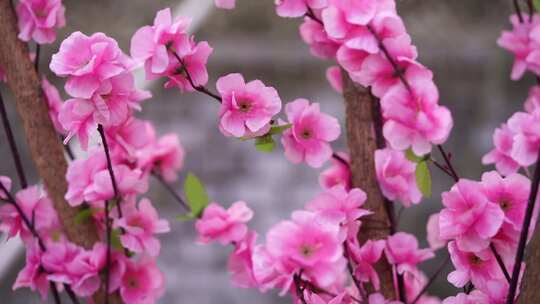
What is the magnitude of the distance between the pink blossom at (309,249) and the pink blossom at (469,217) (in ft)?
0.37

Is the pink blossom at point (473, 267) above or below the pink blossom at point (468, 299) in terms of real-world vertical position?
above

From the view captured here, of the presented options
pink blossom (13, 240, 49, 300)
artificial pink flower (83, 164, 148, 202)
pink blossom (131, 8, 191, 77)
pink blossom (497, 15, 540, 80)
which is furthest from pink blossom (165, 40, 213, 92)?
pink blossom (497, 15, 540, 80)

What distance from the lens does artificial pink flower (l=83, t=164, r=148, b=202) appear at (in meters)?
0.71

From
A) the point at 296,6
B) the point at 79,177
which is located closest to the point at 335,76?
the point at 296,6

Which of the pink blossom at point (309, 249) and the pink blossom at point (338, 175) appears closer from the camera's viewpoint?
the pink blossom at point (309, 249)

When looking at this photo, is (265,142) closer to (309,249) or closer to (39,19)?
(309,249)

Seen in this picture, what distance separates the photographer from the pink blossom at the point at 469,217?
586mm

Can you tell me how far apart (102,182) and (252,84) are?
0.63 ft

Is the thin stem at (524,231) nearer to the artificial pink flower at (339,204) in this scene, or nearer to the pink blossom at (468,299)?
the pink blossom at (468,299)

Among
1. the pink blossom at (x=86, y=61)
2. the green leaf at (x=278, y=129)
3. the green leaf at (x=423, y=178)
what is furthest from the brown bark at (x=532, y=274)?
the pink blossom at (x=86, y=61)

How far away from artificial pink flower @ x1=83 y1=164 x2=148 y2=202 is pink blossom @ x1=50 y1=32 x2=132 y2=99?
14cm

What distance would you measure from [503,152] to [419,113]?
0.63 ft

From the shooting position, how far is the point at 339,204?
65 centimetres

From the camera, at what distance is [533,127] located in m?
0.54
